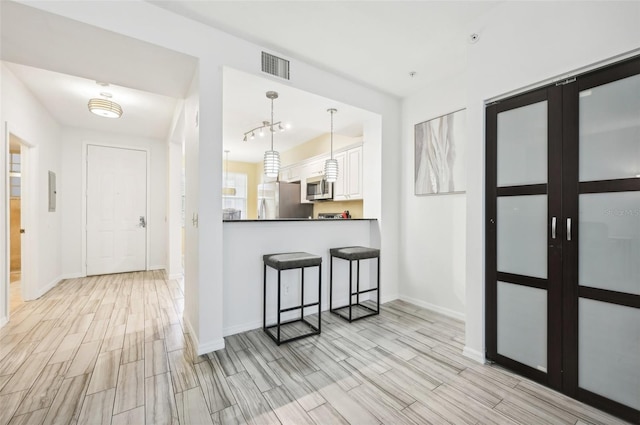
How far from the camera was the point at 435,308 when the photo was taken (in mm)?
3426

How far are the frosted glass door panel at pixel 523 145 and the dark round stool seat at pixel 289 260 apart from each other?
174 cm

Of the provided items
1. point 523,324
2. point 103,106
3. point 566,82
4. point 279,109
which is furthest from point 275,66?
point 523,324

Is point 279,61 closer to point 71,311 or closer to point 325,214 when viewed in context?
point 325,214

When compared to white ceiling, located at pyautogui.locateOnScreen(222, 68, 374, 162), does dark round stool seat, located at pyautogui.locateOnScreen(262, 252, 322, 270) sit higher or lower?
lower

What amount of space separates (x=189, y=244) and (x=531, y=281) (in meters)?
2.99

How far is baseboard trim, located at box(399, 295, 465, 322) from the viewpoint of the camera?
3.19m

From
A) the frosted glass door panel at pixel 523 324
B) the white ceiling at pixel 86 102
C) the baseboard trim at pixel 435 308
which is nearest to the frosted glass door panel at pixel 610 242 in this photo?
the frosted glass door panel at pixel 523 324

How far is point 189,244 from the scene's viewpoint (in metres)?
2.88

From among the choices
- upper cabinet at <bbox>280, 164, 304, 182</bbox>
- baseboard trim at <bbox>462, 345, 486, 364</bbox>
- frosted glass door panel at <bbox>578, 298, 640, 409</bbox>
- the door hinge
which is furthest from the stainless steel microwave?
frosted glass door panel at <bbox>578, 298, 640, 409</bbox>

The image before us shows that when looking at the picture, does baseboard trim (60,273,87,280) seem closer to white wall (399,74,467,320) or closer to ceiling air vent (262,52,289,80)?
ceiling air vent (262,52,289,80)

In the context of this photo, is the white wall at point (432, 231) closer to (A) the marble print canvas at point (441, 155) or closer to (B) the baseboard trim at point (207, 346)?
(A) the marble print canvas at point (441, 155)

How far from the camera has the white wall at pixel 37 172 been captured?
3.05 metres

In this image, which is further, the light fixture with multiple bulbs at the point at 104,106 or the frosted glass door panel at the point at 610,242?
the light fixture with multiple bulbs at the point at 104,106

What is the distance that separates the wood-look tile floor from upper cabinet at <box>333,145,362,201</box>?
6.36 ft
